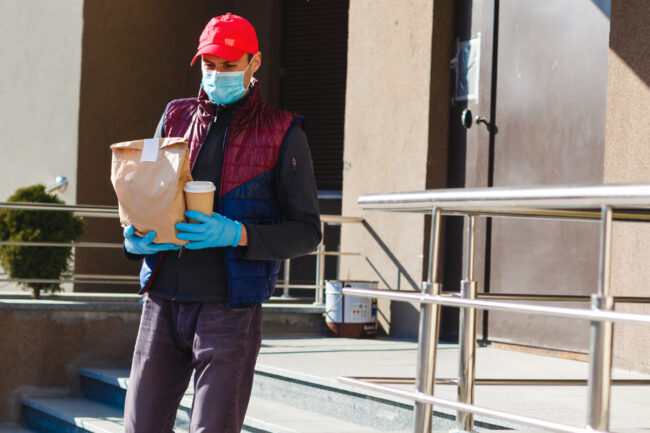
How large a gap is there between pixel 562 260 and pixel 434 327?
12.3 feet

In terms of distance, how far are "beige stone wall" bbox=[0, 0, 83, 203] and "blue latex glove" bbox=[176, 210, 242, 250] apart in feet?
24.7

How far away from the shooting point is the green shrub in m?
7.35

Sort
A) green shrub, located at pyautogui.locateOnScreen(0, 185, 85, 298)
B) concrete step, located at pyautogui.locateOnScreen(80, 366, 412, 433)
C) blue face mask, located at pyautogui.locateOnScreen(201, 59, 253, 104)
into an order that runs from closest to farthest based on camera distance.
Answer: blue face mask, located at pyautogui.locateOnScreen(201, 59, 253, 104), concrete step, located at pyautogui.locateOnScreen(80, 366, 412, 433), green shrub, located at pyautogui.locateOnScreen(0, 185, 85, 298)

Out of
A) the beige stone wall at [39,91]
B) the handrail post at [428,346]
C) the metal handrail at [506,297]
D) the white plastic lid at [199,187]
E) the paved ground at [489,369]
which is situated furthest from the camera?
the beige stone wall at [39,91]

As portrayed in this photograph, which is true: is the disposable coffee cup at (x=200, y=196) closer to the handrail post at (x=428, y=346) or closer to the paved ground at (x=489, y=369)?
the handrail post at (x=428, y=346)

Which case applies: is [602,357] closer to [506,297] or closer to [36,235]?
[506,297]

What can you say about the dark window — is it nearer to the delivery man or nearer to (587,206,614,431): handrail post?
the delivery man

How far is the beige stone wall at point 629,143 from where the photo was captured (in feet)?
17.3

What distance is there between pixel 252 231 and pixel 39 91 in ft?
26.4

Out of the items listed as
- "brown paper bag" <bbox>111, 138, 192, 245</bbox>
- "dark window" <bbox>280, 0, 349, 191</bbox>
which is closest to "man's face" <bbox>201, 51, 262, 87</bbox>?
"brown paper bag" <bbox>111, 138, 192, 245</bbox>

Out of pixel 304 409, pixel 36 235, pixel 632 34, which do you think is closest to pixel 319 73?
pixel 36 235

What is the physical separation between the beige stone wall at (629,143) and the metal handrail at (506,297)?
2662 mm

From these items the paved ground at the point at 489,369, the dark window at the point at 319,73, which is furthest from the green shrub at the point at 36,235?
the dark window at the point at 319,73

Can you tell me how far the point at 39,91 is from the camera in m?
10.1
